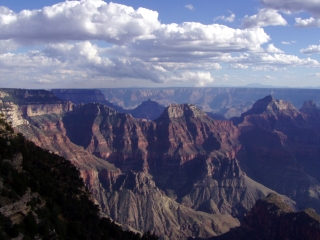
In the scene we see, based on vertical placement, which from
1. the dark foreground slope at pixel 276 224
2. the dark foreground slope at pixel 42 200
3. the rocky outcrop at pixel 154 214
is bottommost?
Result: the rocky outcrop at pixel 154 214

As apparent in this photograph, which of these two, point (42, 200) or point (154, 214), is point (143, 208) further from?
point (42, 200)

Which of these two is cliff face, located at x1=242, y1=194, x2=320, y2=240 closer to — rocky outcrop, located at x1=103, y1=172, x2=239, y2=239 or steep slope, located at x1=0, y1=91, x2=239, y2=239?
rocky outcrop, located at x1=103, y1=172, x2=239, y2=239

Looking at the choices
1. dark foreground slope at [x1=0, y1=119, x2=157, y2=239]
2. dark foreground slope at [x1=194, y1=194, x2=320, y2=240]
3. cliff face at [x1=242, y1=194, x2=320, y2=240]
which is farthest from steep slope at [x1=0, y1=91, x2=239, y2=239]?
dark foreground slope at [x1=0, y1=119, x2=157, y2=239]

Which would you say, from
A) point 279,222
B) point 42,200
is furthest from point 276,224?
point 42,200

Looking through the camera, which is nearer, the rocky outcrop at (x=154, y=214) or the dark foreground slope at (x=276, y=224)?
the dark foreground slope at (x=276, y=224)

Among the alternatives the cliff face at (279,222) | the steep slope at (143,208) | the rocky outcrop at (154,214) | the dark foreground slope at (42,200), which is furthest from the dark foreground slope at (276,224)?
the dark foreground slope at (42,200)

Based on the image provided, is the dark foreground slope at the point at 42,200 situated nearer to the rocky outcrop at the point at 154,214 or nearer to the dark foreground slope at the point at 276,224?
the dark foreground slope at the point at 276,224

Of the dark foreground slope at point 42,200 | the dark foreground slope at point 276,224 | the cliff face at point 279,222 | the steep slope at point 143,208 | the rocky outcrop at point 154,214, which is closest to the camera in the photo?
the dark foreground slope at point 42,200

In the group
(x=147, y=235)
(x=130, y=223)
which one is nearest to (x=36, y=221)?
(x=147, y=235)
